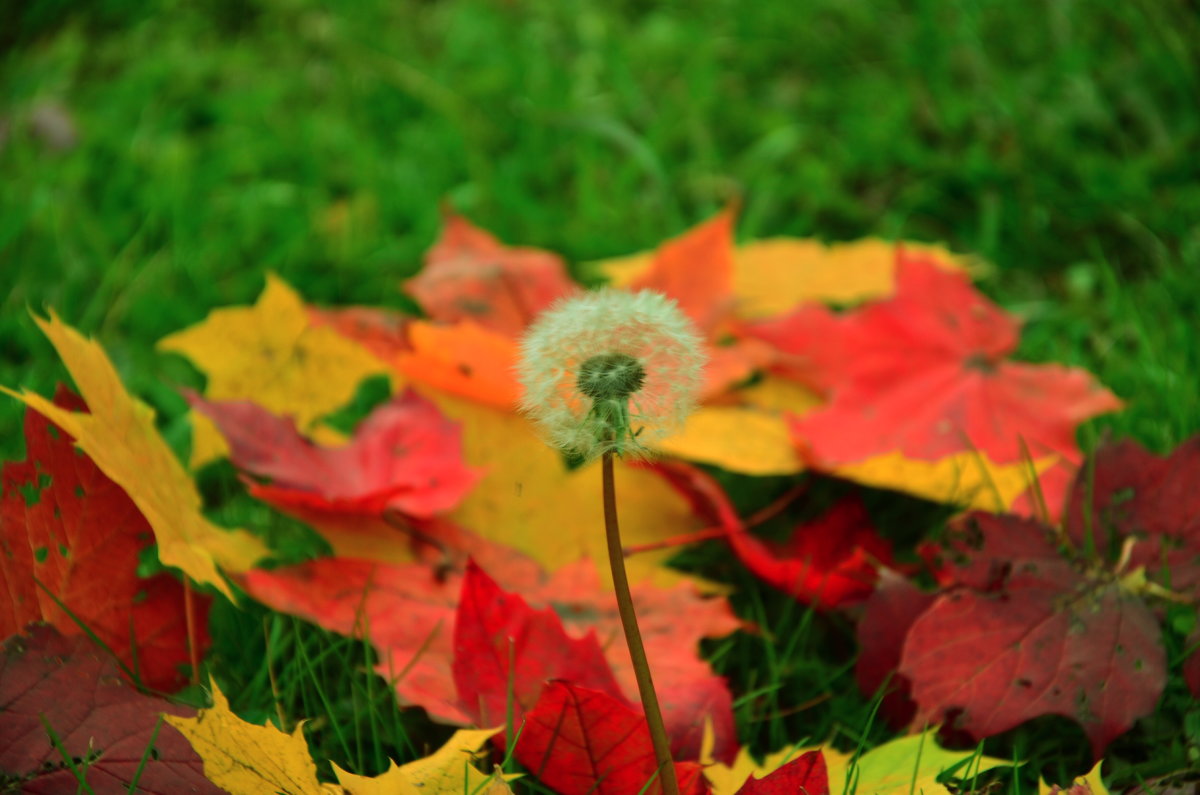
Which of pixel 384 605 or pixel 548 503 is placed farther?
pixel 548 503

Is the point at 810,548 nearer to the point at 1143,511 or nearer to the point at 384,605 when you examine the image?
the point at 1143,511

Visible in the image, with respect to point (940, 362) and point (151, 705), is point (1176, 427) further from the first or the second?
point (151, 705)

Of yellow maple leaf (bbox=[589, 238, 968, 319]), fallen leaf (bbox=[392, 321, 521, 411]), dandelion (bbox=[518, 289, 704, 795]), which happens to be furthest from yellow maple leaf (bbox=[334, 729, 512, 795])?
yellow maple leaf (bbox=[589, 238, 968, 319])

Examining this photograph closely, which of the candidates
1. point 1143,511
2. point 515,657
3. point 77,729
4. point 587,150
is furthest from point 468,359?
point 587,150

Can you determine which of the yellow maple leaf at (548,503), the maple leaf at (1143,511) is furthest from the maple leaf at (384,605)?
the maple leaf at (1143,511)

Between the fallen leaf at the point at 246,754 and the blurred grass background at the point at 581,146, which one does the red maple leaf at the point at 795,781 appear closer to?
the fallen leaf at the point at 246,754

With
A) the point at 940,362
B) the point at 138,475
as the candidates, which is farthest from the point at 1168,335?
the point at 138,475
